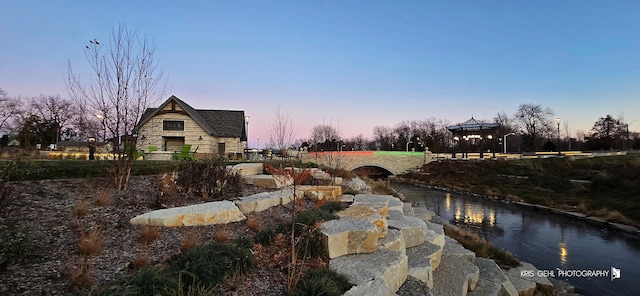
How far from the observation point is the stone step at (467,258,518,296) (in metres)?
4.54

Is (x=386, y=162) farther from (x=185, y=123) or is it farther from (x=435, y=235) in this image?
(x=435, y=235)

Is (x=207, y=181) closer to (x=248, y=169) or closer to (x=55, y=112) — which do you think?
(x=248, y=169)

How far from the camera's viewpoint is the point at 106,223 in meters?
3.97

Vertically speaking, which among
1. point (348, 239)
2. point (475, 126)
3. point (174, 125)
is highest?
point (475, 126)

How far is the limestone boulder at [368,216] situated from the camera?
449 cm

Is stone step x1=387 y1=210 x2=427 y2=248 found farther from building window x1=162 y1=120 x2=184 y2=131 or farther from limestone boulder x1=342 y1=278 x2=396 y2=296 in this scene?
building window x1=162 y1=120 x2=184 y2=131

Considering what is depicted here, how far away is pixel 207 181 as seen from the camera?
6.18m

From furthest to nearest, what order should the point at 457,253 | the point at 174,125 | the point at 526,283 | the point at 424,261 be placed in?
the point at 174,125
the point at 526,283
the point at 457,253
the point at 424,261

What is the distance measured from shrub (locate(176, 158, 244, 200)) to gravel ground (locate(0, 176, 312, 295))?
425 mm

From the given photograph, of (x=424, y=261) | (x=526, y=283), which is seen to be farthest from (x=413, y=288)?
(x=526, y=283)

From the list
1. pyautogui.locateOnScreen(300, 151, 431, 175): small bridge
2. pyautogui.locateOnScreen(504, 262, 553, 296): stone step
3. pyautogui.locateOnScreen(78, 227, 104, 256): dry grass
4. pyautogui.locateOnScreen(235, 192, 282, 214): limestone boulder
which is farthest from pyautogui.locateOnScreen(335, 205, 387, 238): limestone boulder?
pyautogui.locateOnScreen(300, 151, 431, 175): small bridge

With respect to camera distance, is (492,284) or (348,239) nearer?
(348,239)

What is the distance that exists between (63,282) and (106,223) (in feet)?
5.46

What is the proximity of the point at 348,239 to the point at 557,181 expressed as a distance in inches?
963
